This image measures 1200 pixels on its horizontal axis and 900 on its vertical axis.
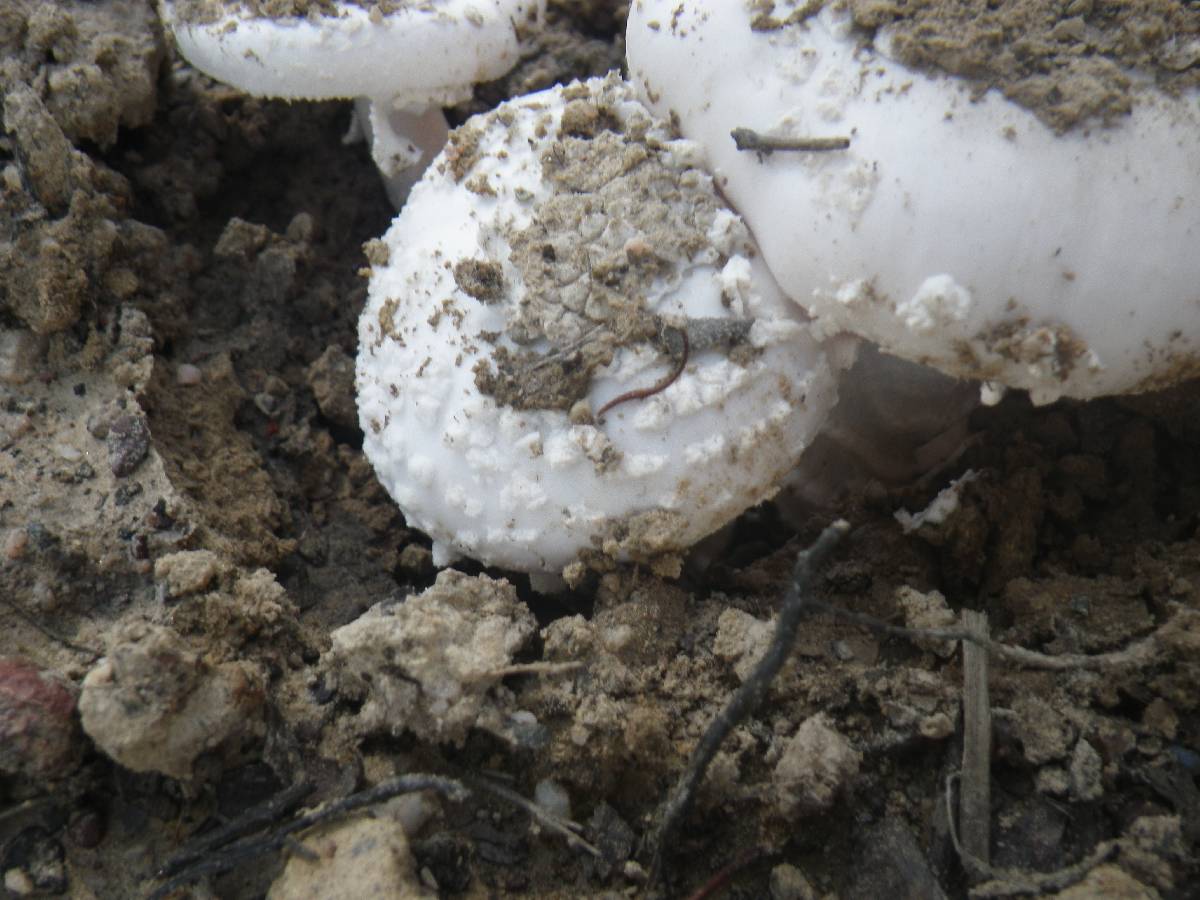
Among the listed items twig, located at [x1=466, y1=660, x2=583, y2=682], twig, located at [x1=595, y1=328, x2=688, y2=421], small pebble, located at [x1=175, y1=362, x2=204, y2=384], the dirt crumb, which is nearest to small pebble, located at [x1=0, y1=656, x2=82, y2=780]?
twig, located at [x1=466, y1=660, x2=583, y2=682]

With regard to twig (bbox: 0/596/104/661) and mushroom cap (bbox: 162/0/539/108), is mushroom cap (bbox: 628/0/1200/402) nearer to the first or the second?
mushroom cap (bbox: 162/0/539/108)

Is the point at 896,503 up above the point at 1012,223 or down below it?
below

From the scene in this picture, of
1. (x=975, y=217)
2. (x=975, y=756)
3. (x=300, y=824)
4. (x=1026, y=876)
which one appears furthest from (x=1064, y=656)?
(x=300, y=824)

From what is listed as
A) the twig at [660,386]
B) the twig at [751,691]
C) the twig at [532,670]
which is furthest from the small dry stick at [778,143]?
the twig at [532,670]

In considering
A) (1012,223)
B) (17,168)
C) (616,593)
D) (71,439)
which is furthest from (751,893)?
(17,168)

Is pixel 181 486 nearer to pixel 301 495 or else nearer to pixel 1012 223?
pixel 301 495

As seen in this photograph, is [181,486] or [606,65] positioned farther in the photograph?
[606,65]

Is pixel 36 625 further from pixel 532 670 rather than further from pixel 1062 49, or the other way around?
pixel 1062 49

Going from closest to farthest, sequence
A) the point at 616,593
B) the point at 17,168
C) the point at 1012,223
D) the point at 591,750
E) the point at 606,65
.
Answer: the point at 1012,223, the point at 591,750, the point at 616,593, the point at 17,168, the point at 606,65
